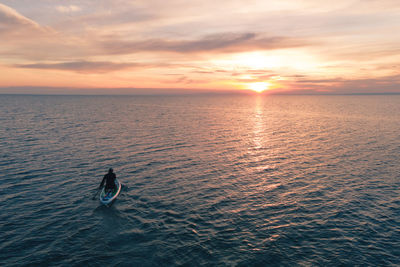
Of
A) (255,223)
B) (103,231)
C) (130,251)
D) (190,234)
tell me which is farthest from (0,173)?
(255,223)

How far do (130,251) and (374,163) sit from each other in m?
42.3

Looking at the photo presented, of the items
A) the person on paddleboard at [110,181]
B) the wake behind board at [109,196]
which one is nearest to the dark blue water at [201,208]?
the wake behind board at [109,196]

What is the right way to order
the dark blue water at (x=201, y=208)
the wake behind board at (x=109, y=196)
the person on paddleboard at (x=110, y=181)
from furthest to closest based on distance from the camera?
the person on paddleboard at (x=110, y=181) < the wake behind board at (x=109, y=196) < the dark blue water at (x=201, y=208)

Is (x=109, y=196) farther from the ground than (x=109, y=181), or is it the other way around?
(x=109, y=181)

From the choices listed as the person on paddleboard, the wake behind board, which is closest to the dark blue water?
the wake behind board

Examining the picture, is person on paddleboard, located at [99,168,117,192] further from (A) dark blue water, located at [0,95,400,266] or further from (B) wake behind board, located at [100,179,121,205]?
(A) dark blue water, located at [0,95,400,266]

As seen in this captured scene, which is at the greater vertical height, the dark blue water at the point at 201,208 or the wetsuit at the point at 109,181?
the wetsuit at the point at 109,181

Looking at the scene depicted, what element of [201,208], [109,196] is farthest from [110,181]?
[201,208]

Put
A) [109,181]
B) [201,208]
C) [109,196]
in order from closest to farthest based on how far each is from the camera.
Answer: [201,208] < [109,196] < [109,181]

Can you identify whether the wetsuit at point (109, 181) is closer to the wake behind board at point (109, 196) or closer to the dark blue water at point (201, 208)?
the wake behind board at point (109, 196)

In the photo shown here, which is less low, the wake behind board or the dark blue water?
the wake behind board

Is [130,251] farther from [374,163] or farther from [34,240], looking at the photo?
[374,163]

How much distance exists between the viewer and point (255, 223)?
912 inches

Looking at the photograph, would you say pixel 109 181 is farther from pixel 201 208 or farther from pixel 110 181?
pixel 201 208
